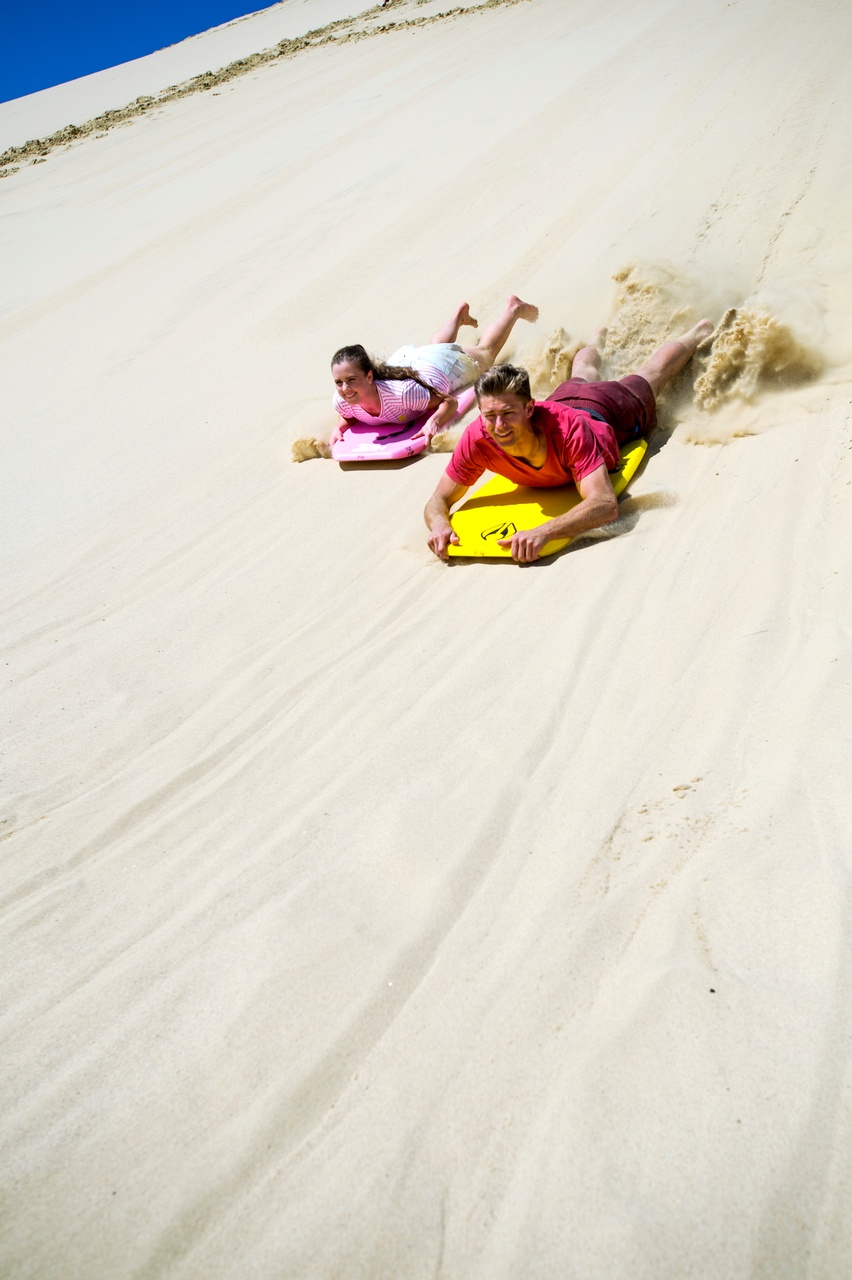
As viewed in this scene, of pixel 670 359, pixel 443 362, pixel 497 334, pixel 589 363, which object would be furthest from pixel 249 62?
pixel 670 359

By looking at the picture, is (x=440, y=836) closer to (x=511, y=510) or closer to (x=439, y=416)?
(x=511, y=510)

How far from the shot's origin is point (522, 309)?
611 centimetres

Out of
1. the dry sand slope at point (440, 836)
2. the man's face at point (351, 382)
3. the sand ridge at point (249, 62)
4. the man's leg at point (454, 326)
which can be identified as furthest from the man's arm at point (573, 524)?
the sand ridge at point (249, 62)

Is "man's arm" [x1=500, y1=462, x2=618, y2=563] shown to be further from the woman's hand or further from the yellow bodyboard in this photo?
the woman's hand

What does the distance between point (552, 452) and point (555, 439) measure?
0.08 metres

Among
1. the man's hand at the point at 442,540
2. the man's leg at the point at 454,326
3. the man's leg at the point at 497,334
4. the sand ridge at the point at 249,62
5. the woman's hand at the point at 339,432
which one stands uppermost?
the sand ridge at the point at 249,62

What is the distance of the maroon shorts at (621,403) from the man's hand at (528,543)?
0.99 m

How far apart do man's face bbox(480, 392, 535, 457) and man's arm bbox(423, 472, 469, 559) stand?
49 centimetres

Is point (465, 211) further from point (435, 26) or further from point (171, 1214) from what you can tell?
point (435, 26)

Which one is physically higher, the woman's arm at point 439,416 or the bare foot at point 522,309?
the bare foot at point 522,309

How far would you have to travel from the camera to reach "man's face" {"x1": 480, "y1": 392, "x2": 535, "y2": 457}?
3645 mm

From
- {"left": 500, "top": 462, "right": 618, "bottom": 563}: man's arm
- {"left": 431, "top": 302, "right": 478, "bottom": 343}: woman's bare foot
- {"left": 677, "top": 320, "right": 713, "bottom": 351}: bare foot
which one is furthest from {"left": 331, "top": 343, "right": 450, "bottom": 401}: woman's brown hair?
{"left": 500, "top": 462, "right": 618, "bottom": 563}: man's arm

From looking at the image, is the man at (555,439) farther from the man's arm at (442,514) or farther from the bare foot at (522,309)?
the bare foot at (522,309)

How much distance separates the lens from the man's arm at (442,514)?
4.05 metres
